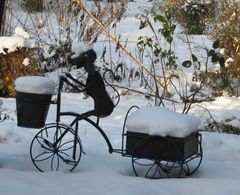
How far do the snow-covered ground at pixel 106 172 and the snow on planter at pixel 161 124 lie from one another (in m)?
0.35

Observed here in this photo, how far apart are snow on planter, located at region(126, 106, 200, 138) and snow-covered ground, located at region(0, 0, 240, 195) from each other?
0.35 metres

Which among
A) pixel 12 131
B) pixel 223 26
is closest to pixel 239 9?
pixel 223 26

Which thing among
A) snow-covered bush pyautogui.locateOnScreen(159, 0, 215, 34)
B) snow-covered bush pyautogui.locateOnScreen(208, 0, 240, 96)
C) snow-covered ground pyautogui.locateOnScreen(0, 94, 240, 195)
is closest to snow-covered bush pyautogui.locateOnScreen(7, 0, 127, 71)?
snow-covered bush pyautogui.locateOnScreen(208, 0, 240, 96)

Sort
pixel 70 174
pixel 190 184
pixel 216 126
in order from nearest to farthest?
pixel 190 184 → pixel 70 174 → pixel 216 126

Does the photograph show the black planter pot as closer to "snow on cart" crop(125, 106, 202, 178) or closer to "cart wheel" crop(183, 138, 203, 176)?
"snow on cart" crop(125, 106, 202, 178)

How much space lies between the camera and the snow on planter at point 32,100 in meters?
4.14

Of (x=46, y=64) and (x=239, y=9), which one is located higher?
(x=239, y=9)

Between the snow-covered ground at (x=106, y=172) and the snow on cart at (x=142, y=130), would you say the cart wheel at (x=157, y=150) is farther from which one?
the snow-covered ground at (x=106, y=172)

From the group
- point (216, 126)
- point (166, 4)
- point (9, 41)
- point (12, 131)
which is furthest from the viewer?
point (166, 4)

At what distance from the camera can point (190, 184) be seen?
3914mm

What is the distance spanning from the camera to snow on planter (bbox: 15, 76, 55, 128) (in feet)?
13.6

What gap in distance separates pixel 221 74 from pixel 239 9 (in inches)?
45.9

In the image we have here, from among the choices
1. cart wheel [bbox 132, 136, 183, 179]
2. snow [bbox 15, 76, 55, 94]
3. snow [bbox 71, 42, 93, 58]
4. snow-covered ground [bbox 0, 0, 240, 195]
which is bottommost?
snow-covered ground [bbox 0, 0, 240, 195]

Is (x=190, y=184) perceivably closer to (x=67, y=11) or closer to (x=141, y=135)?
(x=141, y=135)
